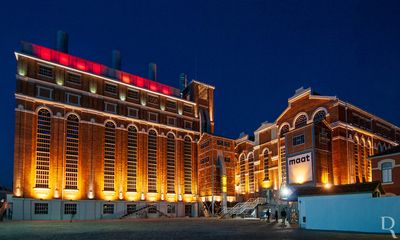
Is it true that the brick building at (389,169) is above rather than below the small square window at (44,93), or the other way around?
below

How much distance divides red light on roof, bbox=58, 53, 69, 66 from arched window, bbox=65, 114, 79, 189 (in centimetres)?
857

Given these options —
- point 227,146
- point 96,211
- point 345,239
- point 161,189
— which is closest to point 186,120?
point 227,146

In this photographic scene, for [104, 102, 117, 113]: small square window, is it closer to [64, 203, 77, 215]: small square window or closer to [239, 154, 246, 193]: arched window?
[64, 203, 77, 215]: small square window

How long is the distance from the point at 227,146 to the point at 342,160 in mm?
26524

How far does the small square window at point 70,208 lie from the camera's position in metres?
54.0

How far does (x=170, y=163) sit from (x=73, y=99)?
2078 centimetres

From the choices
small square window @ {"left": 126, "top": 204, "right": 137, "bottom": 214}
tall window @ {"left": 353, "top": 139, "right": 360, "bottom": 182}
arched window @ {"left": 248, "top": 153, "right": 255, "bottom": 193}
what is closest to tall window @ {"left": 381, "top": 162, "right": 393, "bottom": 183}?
tall window @ {"left": 353, "top": 139, "right": 360, "bottom": 182}

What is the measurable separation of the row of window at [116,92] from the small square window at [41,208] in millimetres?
15691

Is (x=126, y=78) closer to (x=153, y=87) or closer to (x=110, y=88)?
(x=110, y=88)

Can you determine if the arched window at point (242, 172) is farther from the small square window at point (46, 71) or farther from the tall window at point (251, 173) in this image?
the small square window at point (46, 71)

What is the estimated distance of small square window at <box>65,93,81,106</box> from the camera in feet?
189

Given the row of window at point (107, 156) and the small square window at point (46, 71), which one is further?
the small square window at point (46, 71)

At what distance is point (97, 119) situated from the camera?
60219mm
